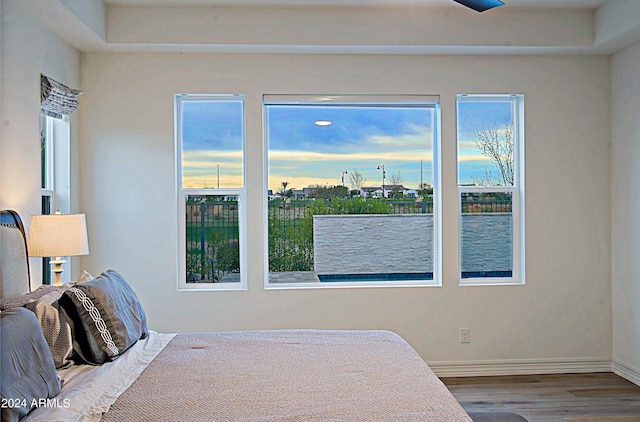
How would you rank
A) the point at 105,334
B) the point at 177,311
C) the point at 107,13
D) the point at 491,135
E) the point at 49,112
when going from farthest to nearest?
1. the point at 491,135
2. the point at 177,311
3. the point at 107,13
4. the point at 49,112
5. the point at 105,334

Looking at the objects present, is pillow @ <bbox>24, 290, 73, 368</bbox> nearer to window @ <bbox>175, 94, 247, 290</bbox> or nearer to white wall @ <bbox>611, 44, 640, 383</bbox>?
window @ <bbox>175, 94, 247, 290</bbox>

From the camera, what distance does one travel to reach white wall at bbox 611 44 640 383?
4.00 m

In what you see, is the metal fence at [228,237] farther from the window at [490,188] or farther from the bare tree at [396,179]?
the bare tree at [396,179]

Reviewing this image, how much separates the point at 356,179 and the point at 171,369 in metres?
2.51

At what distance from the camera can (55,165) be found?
12.6 ft

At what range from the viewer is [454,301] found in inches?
167

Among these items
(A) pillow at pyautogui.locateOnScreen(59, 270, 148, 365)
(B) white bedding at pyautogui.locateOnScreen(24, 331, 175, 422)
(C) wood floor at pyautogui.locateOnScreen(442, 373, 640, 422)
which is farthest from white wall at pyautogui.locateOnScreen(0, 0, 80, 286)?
(C) wood floor at pyautogui.locateOnScreen(442, 373, 640, 422)

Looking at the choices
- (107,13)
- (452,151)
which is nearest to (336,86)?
(452,151)

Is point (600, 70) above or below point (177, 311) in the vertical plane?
above

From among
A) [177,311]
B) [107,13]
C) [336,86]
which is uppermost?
[107,13]

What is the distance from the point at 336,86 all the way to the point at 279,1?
775mm

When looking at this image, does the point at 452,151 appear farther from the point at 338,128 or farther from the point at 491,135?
the point at 338,128

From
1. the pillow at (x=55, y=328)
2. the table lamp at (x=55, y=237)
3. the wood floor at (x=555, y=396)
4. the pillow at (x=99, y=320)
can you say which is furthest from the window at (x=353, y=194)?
the pillow at (x=55, y=328)

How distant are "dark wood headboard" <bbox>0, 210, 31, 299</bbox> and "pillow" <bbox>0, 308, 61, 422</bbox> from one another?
888 mm
